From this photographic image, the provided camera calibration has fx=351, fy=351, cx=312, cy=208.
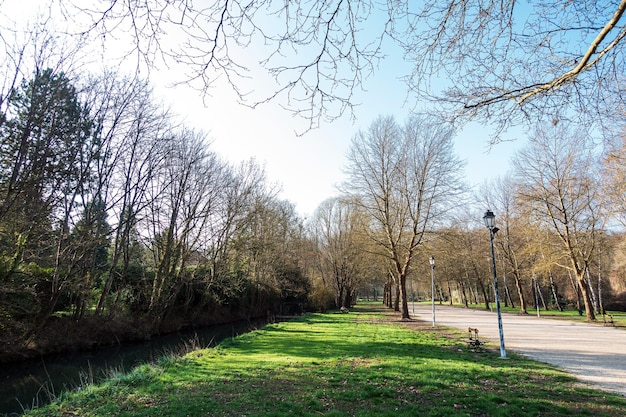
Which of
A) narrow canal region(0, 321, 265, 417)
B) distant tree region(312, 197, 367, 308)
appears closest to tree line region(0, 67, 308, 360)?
narrow canal region(0, 321, 265, 417)

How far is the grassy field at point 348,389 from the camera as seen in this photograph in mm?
5715

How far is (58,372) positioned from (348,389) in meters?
10.8

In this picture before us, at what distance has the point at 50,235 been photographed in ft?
40.7

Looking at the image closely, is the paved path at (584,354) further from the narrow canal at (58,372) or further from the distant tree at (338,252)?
the distant tree at (338,252)

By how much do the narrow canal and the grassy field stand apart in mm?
1949

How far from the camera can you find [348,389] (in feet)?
22.5

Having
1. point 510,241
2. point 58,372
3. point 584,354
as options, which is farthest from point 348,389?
point 510,241

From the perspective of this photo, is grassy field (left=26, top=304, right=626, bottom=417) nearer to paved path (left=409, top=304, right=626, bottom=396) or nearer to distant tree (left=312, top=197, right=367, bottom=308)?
paved path (left=409, top=304, right=626, bottom=396)

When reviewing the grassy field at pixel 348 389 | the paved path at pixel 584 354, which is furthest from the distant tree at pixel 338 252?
the grassy field at pixel 348 389

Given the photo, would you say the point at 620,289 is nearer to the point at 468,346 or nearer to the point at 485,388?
the point at 468,346

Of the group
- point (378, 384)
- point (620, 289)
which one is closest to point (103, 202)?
point (378, 384)

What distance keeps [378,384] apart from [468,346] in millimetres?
6904

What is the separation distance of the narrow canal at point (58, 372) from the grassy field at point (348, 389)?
195 cm

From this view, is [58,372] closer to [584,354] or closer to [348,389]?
[348,389]
